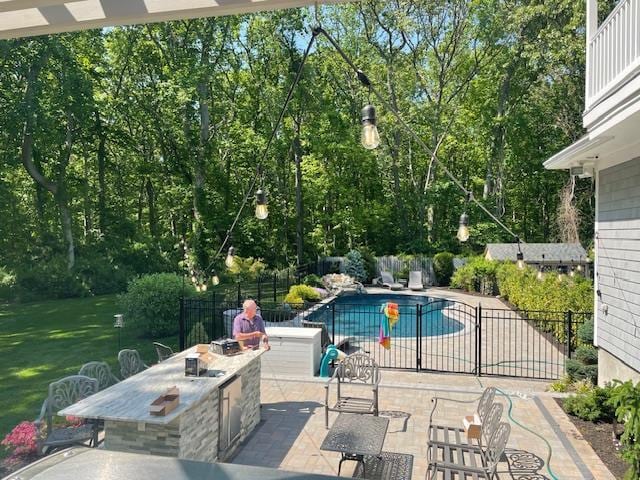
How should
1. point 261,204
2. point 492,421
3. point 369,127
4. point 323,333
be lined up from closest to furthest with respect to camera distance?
1. point 369,127
2. point 492,421
3. point 261,204
4. point 323,333

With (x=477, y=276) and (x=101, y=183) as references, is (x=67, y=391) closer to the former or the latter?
(x=477, y=276)

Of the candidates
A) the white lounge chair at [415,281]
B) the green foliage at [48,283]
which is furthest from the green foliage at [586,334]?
the green foliage at [48,283]

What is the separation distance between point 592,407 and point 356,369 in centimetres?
348

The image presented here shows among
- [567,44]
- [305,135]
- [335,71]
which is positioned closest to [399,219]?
[305,135]

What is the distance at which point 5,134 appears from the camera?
21.0 metres

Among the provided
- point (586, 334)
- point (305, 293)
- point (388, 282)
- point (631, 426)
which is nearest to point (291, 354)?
point (631, 426)

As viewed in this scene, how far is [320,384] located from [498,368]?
170 inches

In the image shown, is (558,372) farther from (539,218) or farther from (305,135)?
(539,218)

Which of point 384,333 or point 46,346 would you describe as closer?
point 384,333

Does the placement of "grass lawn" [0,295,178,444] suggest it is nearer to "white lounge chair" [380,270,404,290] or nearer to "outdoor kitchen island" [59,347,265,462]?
"outdoor kitchen island" [59,347,265,462]

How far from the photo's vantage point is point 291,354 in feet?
29.6

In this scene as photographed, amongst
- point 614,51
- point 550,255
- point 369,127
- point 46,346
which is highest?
point 614,51

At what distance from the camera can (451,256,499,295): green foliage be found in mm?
21703

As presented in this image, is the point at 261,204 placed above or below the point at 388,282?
above
